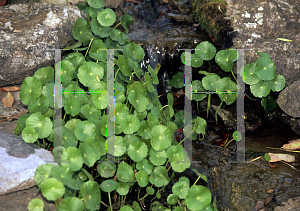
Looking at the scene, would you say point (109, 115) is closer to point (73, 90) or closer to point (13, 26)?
point (73, 90)

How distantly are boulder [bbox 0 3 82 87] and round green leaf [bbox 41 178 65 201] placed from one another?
1.24m

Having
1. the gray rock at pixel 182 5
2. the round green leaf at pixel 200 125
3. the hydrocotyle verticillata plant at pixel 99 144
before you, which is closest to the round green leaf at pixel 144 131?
the hydrocotyle verticillata plant at pixel 99 144

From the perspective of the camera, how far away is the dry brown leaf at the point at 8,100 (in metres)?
2.32

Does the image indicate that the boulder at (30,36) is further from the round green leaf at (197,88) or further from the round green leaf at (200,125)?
the round green leaf at (200,125)

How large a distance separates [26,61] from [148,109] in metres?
1.17

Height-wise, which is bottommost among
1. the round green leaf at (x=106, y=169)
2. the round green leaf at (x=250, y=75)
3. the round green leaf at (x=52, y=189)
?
the round green leaf at (x=106, y=169)

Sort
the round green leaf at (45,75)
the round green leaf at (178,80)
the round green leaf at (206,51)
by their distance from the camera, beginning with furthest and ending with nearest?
the round green leaf at (178,80)
the round green leaf at (206,51)
the round green leaf at (45,75)

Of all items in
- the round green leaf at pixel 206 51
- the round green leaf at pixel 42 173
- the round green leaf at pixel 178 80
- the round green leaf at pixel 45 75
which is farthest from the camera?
the round green leaf at pixel 178 80

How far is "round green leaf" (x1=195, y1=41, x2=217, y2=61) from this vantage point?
2.56m

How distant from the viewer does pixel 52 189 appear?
1.48 m

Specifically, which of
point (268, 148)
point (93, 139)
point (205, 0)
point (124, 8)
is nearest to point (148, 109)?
point (93, 139)

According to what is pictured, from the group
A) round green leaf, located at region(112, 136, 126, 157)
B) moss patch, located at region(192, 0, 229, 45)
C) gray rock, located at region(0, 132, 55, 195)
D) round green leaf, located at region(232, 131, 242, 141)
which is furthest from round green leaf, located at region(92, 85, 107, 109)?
moss patch, located at region(192, 0, 229, 45)

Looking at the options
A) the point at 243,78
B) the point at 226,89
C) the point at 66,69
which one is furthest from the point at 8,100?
the point at 243,78

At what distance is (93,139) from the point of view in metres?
1.74
